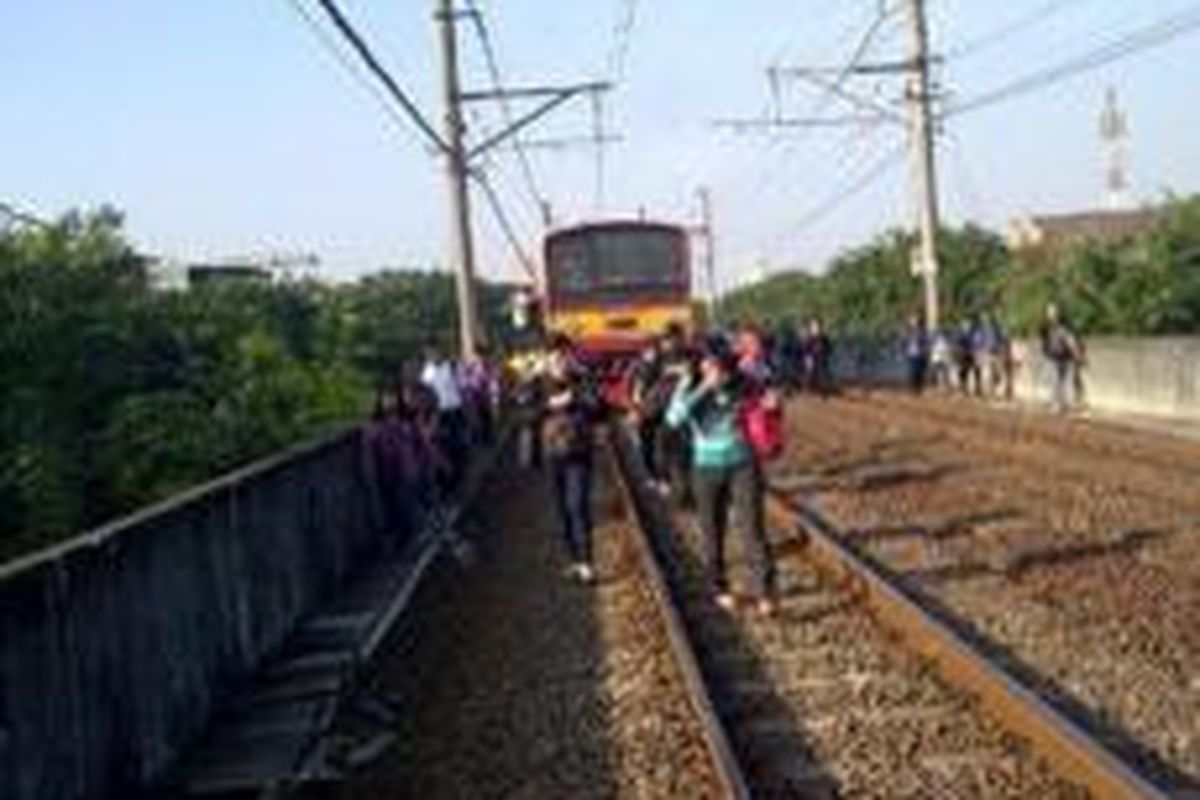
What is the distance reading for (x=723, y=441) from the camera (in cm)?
Result: 1708

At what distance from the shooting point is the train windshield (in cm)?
4841

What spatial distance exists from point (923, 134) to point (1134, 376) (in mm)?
14895

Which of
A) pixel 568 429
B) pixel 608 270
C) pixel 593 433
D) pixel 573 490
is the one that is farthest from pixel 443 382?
pixel 608 270

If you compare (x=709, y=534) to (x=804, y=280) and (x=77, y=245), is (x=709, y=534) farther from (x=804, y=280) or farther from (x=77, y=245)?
A: (x=804, y=280)

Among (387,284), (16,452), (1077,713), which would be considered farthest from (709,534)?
(387,284)

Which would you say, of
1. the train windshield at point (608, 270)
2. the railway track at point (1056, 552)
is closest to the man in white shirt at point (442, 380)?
the railway track at point (1056, 552)

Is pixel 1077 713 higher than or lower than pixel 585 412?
lower

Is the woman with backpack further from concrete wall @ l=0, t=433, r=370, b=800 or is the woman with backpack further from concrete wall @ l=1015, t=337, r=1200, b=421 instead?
concrete wall @ l=1015, t=337, r=1200, b=421

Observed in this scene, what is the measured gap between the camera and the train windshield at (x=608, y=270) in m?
48.4

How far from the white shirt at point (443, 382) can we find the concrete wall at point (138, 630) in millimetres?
9055

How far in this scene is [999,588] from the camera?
18.0 metres

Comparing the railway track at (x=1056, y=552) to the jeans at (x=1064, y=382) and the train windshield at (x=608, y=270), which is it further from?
the train windshield at (x=608, y=270)

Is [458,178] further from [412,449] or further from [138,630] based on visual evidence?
[138,630]

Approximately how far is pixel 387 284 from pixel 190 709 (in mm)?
83011
